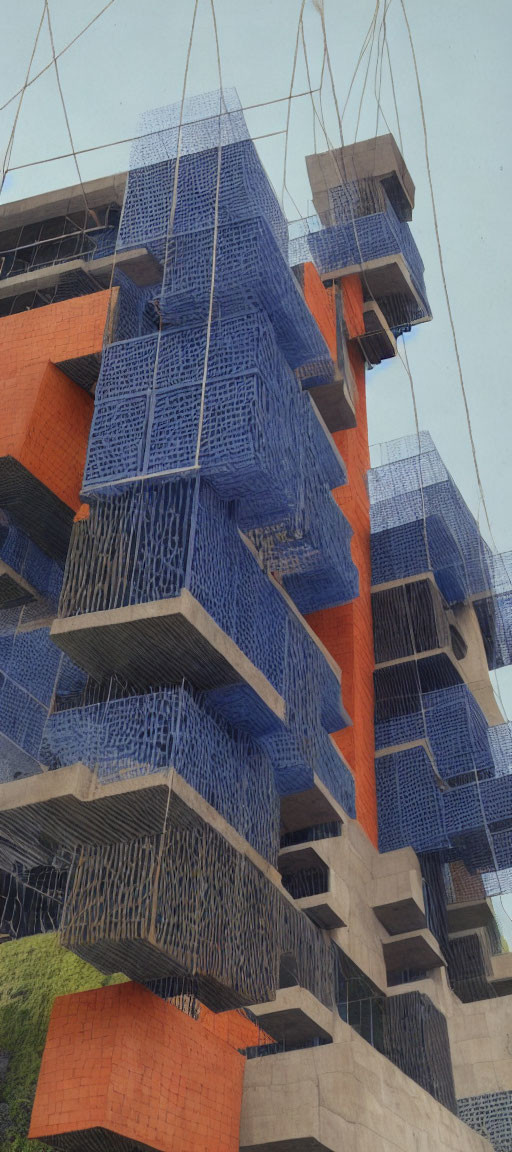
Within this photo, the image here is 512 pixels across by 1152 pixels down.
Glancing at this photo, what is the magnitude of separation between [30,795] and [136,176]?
1202 centimetres

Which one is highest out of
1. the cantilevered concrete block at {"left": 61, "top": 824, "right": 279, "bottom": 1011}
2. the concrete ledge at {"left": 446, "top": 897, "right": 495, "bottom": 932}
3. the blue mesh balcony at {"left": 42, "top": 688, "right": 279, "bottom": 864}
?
the concrete ledge at {"left": 446, "top": 897, "right": 495, "bottom": 932}

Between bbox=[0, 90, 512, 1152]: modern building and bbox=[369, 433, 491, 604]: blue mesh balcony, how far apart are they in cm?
204

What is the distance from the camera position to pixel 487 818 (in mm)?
24297

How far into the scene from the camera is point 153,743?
14.8m

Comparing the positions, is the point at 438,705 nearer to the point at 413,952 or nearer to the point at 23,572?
the point at 413,952

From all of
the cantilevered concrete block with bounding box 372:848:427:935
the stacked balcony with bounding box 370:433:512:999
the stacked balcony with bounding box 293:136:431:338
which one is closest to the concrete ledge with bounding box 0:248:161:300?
the stacked balcony with bounding box 293:136:431:338

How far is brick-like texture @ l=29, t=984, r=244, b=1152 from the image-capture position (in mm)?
13359

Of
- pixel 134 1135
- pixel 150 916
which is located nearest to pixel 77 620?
pixel 150 916

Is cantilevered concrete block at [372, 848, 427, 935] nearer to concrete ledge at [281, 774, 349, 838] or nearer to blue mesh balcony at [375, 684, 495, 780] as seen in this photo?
blue mesh balcony at [375, 684, 495, 780]

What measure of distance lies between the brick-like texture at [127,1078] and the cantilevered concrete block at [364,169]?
24.2 meters

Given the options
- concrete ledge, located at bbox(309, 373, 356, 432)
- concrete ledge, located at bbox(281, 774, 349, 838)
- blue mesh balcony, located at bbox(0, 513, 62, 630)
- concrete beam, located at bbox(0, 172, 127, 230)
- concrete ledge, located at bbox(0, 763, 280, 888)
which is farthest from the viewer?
concrete beam, located at bbox(0, 172, 127, 230)

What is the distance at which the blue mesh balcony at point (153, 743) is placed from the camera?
1465cm

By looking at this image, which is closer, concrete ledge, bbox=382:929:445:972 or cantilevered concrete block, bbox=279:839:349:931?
cantilevered concrete block, bbox=279:839:349:931

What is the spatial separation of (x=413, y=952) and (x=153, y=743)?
422 inches
